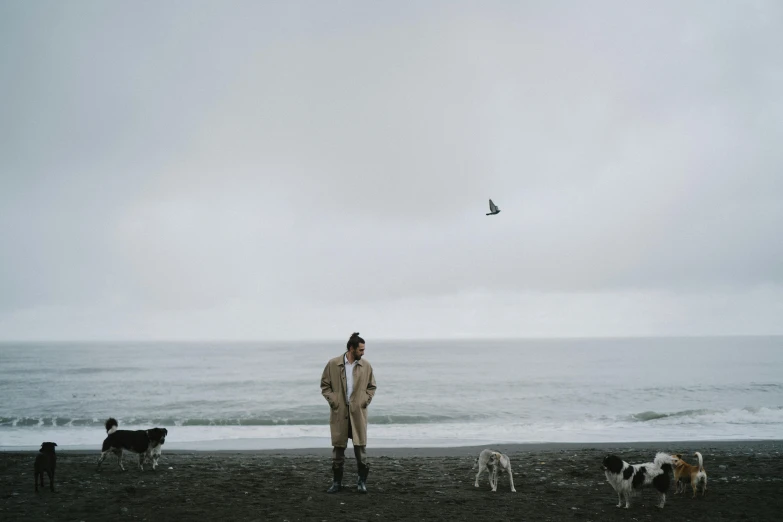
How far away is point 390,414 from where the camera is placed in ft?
81.5

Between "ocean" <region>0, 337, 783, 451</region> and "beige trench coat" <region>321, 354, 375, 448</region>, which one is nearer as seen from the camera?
"beige trench coat" <region>321, 354, 375, 448</region>

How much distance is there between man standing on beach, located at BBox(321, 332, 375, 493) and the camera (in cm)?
725

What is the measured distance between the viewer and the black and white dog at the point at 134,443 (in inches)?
376

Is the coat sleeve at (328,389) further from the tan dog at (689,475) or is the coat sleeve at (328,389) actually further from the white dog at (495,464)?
the tan dog at (689,475)

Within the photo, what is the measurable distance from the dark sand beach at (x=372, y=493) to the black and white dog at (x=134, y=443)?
0.32 metres

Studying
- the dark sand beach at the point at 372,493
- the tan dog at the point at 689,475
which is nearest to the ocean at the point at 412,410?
the dark sand beach at the point at 372,493

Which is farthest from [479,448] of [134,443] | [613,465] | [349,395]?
[134,443]

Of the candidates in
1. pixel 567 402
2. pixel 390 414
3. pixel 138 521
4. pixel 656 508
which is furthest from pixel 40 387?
pixel 656 508

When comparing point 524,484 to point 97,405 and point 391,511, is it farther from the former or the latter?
point 97,405

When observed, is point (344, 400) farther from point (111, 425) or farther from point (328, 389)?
point (111, 425)

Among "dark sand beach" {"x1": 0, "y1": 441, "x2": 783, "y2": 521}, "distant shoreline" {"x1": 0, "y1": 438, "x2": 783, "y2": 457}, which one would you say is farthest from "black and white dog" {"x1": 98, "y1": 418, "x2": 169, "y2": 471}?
"distant shoreline" {"x1": 0, "y1": 438, "x2": 783, "y2": 457}

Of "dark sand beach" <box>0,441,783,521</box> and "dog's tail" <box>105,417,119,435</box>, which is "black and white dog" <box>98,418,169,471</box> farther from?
"dark sand beach" <box>0,441,783,521</box>

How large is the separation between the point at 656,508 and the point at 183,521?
6168 mm

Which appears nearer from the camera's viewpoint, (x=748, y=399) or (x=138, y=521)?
(x=138, y=521)
